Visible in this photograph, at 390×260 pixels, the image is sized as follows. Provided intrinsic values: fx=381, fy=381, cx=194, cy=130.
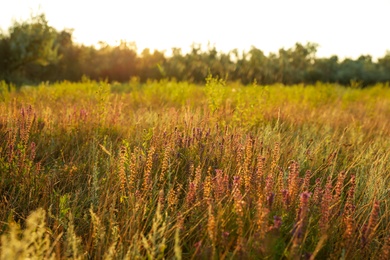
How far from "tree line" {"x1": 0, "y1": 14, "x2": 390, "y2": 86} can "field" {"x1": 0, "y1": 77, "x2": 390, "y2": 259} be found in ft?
24.6

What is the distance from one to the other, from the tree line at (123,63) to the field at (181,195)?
7487mm

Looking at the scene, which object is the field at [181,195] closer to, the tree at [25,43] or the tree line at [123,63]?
the tree line at [123,63]

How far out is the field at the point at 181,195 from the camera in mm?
1632

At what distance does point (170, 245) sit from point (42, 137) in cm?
202

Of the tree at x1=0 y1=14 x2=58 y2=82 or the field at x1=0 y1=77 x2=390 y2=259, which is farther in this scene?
the tree at x1=0 y1=14 x2=58 y2=82

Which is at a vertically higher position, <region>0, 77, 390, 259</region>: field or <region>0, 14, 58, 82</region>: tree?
<region>0, 14, 58, 82</region>: tree

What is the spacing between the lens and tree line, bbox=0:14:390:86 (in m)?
18.2

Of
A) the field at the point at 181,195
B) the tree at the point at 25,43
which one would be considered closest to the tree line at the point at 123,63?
the tree at the point at 25,43

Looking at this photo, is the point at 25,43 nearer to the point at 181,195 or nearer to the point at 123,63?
the point at 123,63

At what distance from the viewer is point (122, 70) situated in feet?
86.5

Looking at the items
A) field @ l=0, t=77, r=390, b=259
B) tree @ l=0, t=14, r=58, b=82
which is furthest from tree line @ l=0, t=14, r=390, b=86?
field @ l=0, t=77, r=390, b=259

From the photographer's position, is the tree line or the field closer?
the field

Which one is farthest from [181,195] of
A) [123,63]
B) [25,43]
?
[123,63]

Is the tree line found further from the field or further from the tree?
the field
